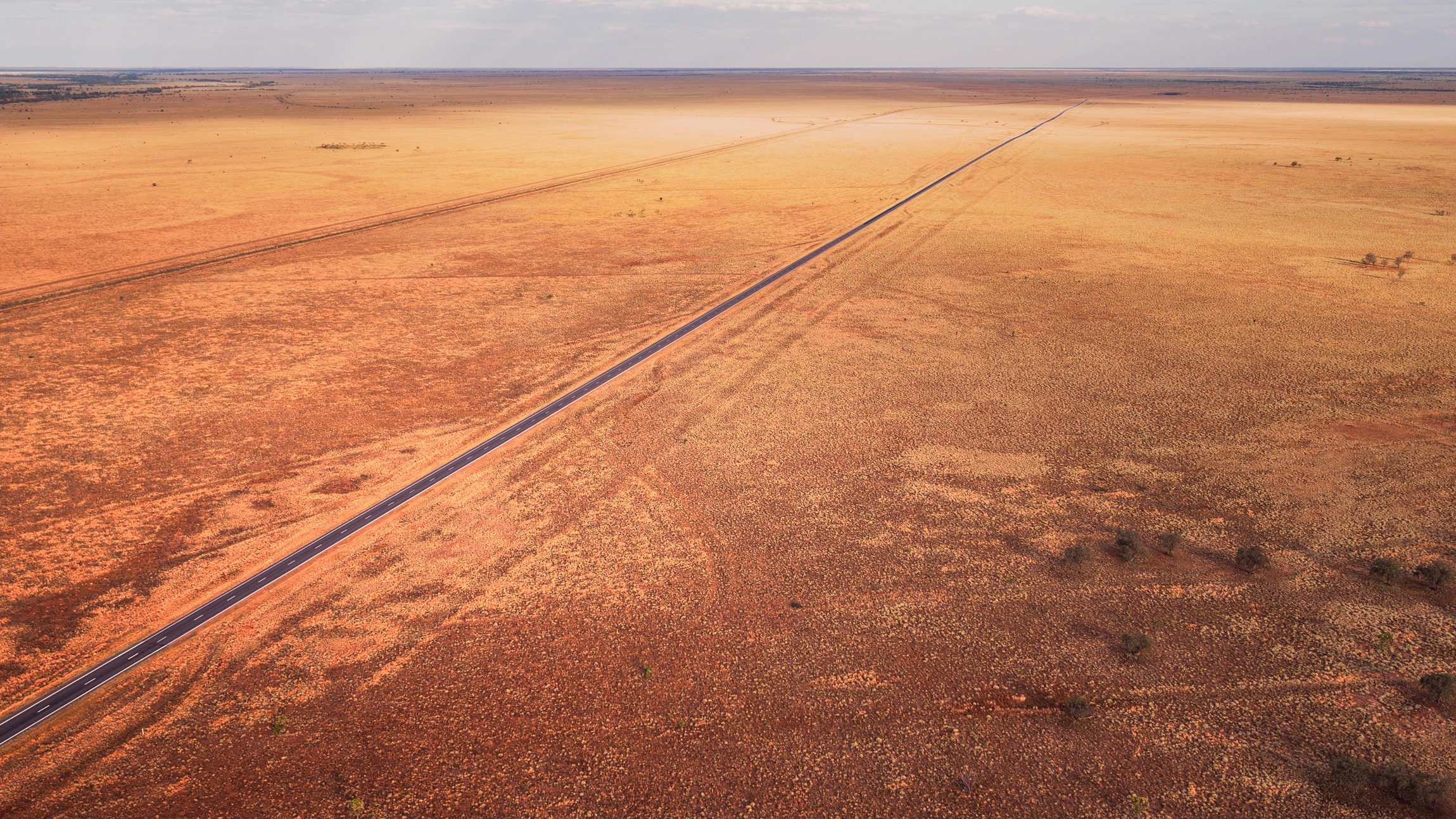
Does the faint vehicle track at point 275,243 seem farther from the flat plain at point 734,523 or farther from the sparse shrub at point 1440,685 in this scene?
the sparse shrub at point 1440,685

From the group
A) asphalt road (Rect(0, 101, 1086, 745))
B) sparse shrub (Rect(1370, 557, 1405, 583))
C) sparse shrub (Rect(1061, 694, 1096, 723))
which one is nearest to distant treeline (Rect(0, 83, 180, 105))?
asphalt road (Rect(0, 101, 1086, 745))

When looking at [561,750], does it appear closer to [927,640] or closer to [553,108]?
[927,640]

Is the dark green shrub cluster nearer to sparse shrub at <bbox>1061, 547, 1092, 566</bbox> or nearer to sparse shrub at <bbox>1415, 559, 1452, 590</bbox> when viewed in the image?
sparse shrub at <bbox>1061, 547, 1092, 566</bbox>

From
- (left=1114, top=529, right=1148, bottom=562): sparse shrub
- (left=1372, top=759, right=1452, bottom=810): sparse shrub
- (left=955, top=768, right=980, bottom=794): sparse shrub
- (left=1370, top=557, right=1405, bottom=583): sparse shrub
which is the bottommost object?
(left=955, top=768, right=980, bottom=794): sparse shrub

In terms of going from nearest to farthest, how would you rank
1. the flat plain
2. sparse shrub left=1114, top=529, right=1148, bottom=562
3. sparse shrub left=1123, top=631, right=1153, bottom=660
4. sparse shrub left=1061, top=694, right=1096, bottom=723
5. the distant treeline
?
the flat plain → sparse shrub left=1061, top=694, right=1096, bottom=723 → sparse shrub left=1123, top=631, right=1153, bottom=660 → sparse shrub left=1114, top=529, right=1148, bottom=562 → the distant treeline

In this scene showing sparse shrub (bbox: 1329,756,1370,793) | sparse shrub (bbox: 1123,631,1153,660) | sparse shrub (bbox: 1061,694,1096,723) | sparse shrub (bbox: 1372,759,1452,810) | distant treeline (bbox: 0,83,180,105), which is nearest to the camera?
sparse shrub (bbox: 1372,759,1452,810)

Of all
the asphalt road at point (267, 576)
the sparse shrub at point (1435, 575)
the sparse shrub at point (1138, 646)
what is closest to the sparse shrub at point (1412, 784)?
the sparse shrub at point (1138, 646)

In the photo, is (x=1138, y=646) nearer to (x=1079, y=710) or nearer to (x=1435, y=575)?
(x=1079, y=710)
